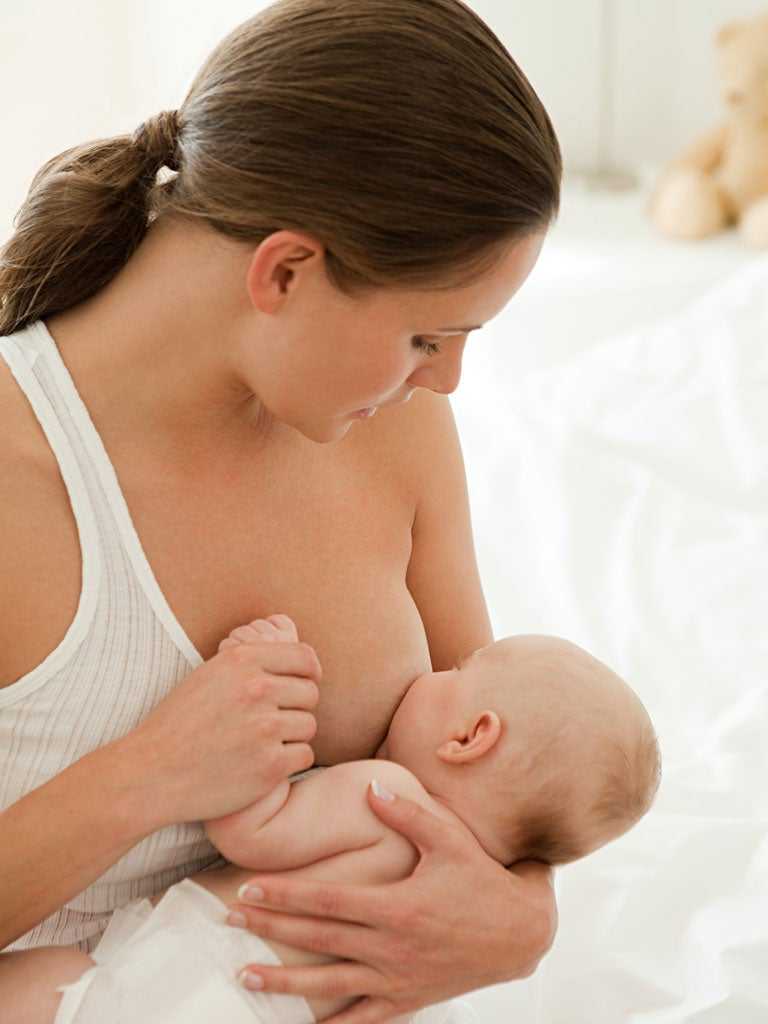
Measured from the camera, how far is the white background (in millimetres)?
1473

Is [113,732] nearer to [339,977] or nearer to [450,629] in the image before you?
[339,977]

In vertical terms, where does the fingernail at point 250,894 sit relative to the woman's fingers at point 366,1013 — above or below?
above

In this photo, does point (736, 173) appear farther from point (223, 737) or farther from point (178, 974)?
point (178, 974)

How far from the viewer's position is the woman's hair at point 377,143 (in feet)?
3.55

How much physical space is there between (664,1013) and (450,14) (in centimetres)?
95

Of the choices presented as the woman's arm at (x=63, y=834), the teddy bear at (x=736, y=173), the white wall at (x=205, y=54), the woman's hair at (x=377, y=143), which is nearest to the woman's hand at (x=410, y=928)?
the woman's arm at (x=63, y=834)

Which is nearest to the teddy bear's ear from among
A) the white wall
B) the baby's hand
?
the white wall

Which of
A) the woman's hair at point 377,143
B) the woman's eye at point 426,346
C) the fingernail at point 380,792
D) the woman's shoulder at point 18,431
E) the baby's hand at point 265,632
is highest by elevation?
the woman's hair at point 377,143

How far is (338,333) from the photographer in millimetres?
1158

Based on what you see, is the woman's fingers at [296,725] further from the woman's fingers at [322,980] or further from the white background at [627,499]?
the white background at [627,499]

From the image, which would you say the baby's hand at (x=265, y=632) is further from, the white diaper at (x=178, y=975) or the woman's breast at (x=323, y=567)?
the white diaper at (x=178, y=975)

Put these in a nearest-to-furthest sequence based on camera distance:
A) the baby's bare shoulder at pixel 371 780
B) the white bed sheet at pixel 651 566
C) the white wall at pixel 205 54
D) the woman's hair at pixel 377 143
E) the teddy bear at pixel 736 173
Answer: the woman's hair at pixel 377 143 → the baby's bare shoulder at pixel 371 780 → the white bed sheet at pixel 651 566 → the white wall at pixel 205 54 → the teddy bear at pixel 736 173

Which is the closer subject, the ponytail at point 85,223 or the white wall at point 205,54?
the ponytail at point 85,223

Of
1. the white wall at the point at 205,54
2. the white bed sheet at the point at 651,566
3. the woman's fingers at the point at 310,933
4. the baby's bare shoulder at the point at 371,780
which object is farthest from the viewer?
the white wall at the point at 205,54
